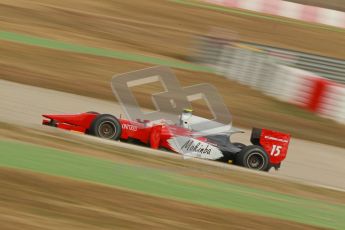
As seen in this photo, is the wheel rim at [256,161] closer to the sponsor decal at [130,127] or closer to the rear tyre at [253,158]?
the rear tyre at [253,158]

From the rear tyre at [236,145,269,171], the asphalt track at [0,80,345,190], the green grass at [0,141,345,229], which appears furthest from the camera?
the asphalt track at [0,80,345,190]

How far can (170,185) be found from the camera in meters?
9.07

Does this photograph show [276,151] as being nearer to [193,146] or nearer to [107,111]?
[193,146]

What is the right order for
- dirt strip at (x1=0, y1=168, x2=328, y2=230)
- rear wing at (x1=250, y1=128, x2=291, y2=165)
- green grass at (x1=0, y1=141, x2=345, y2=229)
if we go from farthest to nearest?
1. rear wing at (x1=250, y1=128, x2=291, y2=165)
2. green grass at (x1=0, y1=141, x2=345, y2=229)
3. dirt strip at (x1=0, y1=168, x2=328, y2=230)

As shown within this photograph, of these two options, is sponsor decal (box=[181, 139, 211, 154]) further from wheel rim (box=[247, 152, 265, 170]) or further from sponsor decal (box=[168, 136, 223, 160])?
wheel rim (box=[247, 152, 265, 170])

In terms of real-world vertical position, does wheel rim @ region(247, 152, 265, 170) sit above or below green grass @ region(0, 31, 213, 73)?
below

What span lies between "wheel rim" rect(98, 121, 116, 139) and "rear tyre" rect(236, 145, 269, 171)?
6.09 feet

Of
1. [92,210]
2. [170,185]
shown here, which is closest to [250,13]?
[170,185]

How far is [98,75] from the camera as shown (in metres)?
16.6

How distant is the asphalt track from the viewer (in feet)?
40.3

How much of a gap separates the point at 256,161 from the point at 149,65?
6779 mm

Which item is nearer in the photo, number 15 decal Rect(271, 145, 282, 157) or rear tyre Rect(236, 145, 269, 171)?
rear tyre Rect(236, 145, 269, 171)

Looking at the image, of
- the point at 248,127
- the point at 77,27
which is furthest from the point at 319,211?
the point at 77,27

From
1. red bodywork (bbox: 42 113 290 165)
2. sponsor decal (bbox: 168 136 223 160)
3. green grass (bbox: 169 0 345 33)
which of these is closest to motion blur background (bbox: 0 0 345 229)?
red bodywork (bbox: 42 113 290 165)
